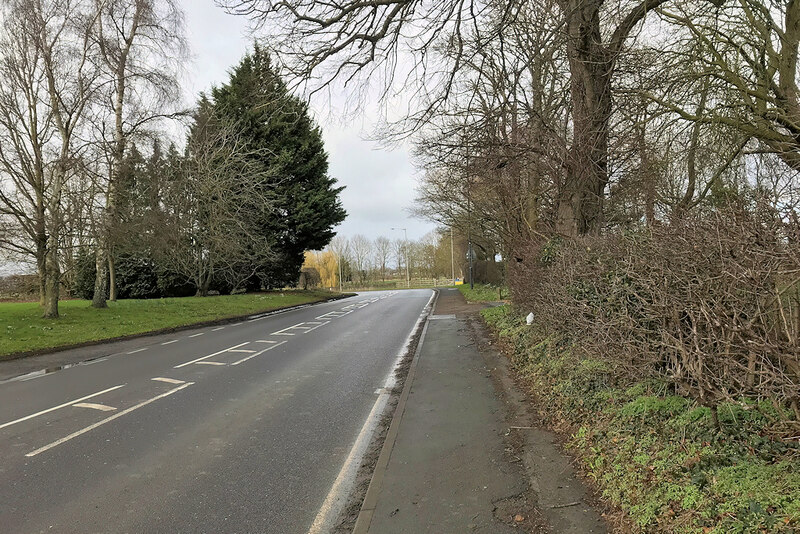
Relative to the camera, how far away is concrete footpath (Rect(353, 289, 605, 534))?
3334 millimetres

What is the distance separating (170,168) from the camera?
24641mm

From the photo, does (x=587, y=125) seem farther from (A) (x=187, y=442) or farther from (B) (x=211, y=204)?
(B) (x=211, y=204)

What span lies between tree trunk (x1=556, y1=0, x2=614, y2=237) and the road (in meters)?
5.12

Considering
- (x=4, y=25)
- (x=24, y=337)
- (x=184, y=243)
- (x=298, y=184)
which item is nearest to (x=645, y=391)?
(x=24, y=337)

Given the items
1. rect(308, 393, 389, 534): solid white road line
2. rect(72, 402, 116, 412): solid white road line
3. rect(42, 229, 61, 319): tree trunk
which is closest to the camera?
rect(308, 393, 389, 534): solid white road line

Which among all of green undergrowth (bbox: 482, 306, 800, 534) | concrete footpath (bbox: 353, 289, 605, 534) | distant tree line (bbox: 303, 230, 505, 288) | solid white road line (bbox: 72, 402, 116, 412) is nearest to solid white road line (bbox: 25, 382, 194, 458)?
solid white road line (bbox: 72, 402, 116, 412)

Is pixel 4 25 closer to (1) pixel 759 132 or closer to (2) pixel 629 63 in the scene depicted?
(2) pixel 629 63

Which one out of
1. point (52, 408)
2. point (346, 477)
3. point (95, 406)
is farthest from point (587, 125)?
point (52, 408)

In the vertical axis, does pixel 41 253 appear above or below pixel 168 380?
above

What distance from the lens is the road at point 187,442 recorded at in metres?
3.75

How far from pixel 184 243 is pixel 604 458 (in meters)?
25.4

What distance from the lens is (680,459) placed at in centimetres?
319

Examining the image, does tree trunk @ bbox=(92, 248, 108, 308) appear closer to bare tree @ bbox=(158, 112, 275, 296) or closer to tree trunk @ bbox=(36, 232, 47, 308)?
bare tree @ bbox=(158, 112, 275, 296)

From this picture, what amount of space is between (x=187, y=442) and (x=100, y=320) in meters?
14.6
